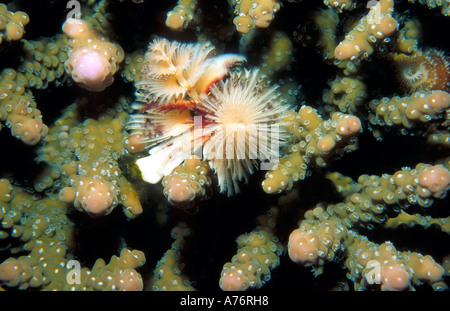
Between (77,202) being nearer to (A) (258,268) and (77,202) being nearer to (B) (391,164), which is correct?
(A) (258,268)

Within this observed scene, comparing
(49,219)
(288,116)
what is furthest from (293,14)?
(49,219)

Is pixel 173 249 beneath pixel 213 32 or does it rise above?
beneath

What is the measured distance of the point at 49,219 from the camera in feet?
6.55

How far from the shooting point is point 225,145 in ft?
5.23

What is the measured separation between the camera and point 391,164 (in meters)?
2.11

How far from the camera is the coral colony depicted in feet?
5.08

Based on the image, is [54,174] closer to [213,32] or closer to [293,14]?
[213,32]

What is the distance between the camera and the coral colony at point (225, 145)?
1.55 meters
